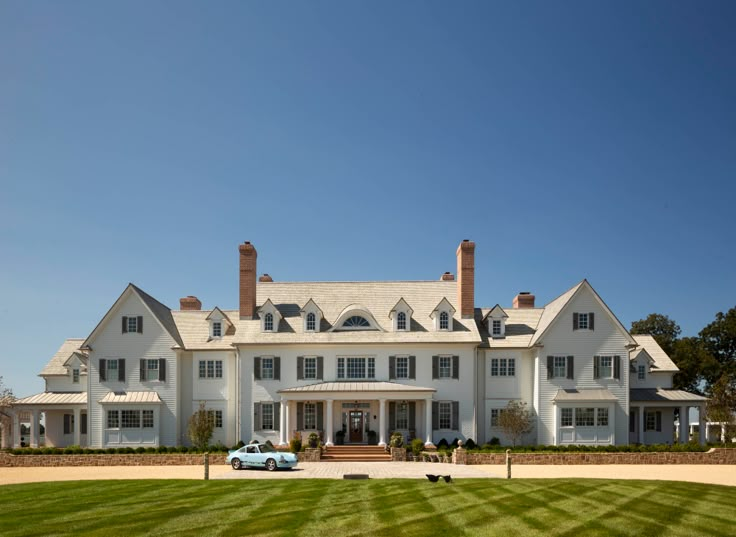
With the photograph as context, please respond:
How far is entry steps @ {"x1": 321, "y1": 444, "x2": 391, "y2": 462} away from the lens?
33531mm

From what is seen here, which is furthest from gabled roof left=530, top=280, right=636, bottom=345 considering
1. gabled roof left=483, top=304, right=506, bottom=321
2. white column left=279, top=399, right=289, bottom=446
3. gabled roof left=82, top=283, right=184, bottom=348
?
gabled roof left=82, top=283, right=184, bottom=348

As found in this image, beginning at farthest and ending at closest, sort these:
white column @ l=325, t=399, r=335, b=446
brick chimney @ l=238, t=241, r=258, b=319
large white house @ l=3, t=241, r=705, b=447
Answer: brick chimney @ l=238, t=241, r=258, b=319 < large white house @ l=3, t=241, r=705, b=447 < white column @ l=325, t=399, r=335, b=446

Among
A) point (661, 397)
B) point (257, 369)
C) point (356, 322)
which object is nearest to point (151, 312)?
point (257, 369)

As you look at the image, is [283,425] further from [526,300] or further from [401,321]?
[526,300]

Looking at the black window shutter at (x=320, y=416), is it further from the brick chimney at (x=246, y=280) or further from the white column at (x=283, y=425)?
the brick chimney at (x=246, y=280)

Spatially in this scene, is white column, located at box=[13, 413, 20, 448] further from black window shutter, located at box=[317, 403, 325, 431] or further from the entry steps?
the entry steps

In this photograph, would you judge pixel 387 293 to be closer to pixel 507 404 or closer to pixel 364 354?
pixel 364 354

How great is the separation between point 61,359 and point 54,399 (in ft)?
15.5

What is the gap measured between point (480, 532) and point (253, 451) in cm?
1695

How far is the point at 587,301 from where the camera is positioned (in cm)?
3791

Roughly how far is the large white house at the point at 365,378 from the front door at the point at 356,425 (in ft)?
0.20

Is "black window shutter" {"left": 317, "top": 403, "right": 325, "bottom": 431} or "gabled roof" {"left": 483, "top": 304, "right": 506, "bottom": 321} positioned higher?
"gabled roof" {"left": 483, "top": 304, "right": 506, "bottom": 321}

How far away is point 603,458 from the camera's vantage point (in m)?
31.3

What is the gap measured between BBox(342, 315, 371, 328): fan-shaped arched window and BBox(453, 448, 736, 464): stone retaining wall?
11099 mm
